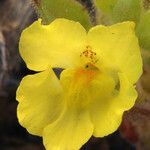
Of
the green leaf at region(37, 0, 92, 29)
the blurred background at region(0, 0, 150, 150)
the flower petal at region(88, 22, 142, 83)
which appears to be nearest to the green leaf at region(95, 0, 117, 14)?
the green leaf at region(37, 0, 92, 29)

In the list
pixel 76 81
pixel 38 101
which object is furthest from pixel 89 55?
pixel 38 101

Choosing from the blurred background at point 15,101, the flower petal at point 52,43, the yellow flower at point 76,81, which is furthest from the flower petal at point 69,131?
the blurred background at point 15,101

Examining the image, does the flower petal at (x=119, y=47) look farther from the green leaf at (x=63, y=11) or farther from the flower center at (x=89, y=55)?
the green leaf at (x=63, y=11)

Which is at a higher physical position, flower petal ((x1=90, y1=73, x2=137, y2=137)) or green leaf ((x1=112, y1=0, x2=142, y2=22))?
green leaf ((x1=112, y1=0, x2=142, y2=22))

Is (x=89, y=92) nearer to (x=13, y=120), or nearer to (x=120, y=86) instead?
(x=120, y=86)

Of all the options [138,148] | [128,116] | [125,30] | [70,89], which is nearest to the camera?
[125,30]

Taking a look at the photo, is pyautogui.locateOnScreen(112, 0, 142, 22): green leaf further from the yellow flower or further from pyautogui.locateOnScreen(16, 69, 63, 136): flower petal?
pyautogui.locateOnScreen(16, 69, 63, 136): flower petal

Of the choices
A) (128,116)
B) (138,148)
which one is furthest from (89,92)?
(138,148)
